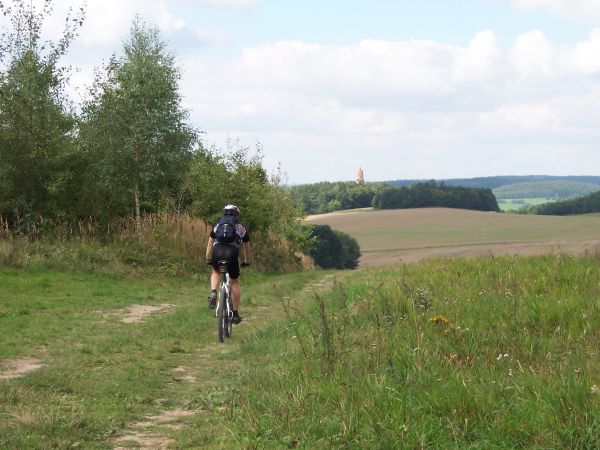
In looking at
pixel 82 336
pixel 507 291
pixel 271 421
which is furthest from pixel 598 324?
pixel 82 336

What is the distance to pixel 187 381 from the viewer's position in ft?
26.3

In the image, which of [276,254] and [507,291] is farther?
[276,254]

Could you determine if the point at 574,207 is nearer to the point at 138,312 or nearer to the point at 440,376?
the point at 138,312

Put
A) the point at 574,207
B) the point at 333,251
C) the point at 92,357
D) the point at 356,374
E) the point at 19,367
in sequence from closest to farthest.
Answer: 1. the point at 356,374
2. the point at 19,367
3. the point at 92,357
4. the point at 333,251
5. the point at 574,207

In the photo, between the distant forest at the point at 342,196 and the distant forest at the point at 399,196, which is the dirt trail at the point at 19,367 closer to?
the distant forest at the point at 399,196

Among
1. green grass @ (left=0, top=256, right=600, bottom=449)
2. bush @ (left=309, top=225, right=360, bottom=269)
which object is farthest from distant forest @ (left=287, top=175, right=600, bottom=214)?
green grass @ (left=0, top=256, right=600, bottom=449)

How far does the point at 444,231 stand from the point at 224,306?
60.9 metres

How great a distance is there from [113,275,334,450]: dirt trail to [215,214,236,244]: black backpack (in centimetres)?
163

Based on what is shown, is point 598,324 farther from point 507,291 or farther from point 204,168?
point 204,168

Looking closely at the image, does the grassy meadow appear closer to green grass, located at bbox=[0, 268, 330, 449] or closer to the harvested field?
green grass, located at bbox=[0, 268, 330, 449]

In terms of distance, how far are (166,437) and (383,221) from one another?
77.2m

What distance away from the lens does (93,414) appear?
611cm

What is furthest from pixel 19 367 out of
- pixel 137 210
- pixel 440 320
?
pixel 137 210

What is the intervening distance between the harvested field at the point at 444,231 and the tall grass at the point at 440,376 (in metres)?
41.2
